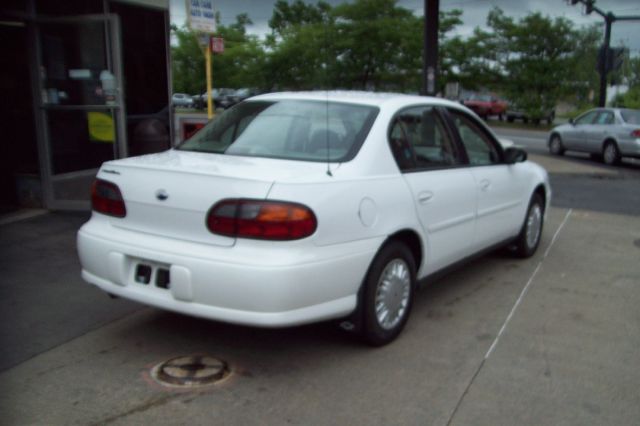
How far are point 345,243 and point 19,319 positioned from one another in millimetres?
2414

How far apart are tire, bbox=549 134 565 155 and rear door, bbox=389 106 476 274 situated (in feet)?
46.4

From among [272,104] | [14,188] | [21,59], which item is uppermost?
[21,59]

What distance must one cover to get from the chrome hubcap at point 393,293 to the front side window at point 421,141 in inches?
26.4

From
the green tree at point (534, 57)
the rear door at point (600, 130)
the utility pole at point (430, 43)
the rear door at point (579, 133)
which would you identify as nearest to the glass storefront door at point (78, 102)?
the utility pole at point (430, 43)

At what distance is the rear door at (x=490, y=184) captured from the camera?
5102 mm

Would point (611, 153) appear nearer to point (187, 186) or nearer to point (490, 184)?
point (490, 184)

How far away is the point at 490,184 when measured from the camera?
5238 mm

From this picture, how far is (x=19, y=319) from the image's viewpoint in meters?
4.39

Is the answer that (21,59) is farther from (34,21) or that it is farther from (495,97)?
(495,97)

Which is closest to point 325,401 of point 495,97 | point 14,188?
point 14,188

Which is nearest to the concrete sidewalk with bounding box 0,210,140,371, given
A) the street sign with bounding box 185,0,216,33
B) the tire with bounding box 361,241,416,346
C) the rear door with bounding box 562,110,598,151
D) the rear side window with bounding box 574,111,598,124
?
the tire with bounding box 361,241,416,346

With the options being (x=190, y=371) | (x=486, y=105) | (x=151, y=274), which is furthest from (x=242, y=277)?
(x=486, y=105)

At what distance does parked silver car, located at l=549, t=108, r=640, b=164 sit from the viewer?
1523 cm

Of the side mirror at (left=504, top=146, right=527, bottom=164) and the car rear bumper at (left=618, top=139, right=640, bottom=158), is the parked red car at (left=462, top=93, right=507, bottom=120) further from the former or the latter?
the side mirror at (left=504, top=146, right=527, bottom=164)
